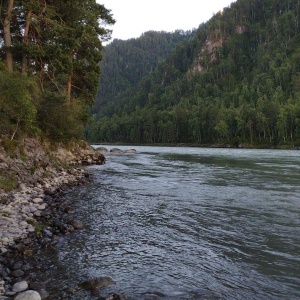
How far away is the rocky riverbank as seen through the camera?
6809 millimetres

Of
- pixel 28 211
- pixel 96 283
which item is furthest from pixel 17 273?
pixel 28 211

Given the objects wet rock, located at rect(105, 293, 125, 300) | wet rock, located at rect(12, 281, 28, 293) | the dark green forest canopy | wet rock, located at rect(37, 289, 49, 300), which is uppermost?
the dark green forest canopy

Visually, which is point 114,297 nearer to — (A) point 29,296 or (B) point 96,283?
(B) point 96,283

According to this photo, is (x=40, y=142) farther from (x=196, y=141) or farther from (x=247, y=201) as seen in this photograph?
(x=196, y=141)

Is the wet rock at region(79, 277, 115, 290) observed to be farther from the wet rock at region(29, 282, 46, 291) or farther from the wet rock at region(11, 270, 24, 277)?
the wet rock at region(11, 270, 24, 277)

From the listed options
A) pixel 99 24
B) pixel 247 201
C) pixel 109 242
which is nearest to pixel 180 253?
pixel 109 242

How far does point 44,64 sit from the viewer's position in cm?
2558

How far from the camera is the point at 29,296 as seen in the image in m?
5.87

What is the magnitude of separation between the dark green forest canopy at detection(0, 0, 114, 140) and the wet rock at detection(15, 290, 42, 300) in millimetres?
11784

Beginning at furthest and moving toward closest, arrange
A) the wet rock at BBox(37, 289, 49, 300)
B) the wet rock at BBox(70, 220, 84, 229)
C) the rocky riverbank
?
1. the wet rock at BBox(70, 220, 84, 229)
2. the rocky riverbank
3. the wet rock at BBox(37, 289, 49, 300)

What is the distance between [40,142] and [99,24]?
53.5 feet

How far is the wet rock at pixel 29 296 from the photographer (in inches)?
230

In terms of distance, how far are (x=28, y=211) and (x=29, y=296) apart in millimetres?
6184

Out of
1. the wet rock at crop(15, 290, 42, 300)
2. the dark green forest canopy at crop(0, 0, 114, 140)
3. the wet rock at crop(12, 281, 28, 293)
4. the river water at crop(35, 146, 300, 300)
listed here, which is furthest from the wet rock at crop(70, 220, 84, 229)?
the dark green forest canopy at crop(0, 0, 114, 140)
